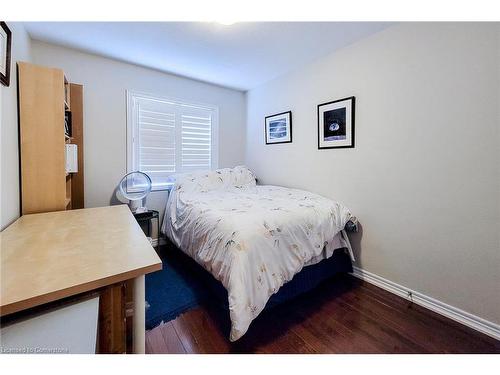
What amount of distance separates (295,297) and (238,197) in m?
1.12

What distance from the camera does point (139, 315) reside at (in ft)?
3.00

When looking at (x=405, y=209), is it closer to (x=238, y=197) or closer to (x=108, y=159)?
(x=238, y=197)

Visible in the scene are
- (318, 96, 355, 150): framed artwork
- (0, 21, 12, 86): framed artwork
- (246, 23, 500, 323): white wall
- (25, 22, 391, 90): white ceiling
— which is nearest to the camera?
(0, 21, 12, 86): framed artwork

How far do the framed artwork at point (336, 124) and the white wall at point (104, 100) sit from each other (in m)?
1.94

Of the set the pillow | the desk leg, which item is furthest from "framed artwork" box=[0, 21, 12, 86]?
the pillow

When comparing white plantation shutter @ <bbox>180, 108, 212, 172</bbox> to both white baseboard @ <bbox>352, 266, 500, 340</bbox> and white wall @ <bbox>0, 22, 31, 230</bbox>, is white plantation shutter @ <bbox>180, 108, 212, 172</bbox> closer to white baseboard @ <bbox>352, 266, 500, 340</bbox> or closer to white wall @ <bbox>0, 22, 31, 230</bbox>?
white wall @ <bbox>0, 22, 31, 230</bbox>

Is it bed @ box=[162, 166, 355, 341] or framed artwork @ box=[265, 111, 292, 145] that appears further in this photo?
framed artwork @ box=[265, 111, 292, 145]

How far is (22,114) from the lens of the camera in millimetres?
1611

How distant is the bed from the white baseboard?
26cm

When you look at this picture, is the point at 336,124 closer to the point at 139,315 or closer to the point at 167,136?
the point at 167,136

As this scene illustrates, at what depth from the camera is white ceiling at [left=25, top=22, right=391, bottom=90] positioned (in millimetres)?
1949

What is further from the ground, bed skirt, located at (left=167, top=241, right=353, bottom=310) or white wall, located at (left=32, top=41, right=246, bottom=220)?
white wall, located at (left=32, top=41, right=246, bottom=220)

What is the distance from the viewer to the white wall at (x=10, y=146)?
4.37 feet

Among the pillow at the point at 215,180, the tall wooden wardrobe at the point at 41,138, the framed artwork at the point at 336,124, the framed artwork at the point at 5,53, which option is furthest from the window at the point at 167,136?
the framed artwork at the point at 336,124
